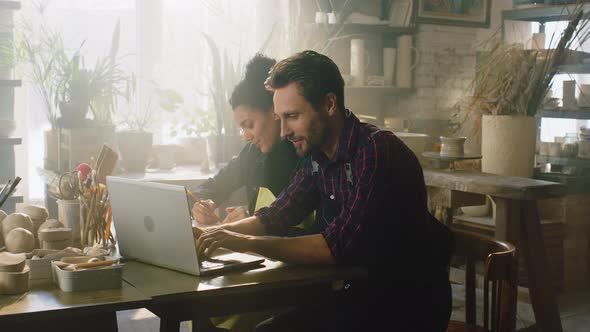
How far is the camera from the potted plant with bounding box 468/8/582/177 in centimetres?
431

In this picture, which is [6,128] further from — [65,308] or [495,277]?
[495,277]

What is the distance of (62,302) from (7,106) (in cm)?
303

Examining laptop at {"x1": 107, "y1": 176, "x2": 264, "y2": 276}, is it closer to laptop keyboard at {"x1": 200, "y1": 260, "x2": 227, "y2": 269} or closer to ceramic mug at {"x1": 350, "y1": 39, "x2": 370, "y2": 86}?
laptop keyboard at {"x1": 200, "y1": 260, "x2": 227, "y2": 269}

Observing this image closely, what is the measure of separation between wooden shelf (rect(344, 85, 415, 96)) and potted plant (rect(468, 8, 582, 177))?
49.5 inches

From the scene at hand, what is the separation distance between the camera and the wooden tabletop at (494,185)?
3525mm

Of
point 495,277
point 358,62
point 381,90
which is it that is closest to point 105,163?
point 495,277

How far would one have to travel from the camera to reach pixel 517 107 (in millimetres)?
4375

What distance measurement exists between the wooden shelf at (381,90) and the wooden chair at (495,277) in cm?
330

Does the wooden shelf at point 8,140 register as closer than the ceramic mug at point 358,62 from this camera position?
Yes

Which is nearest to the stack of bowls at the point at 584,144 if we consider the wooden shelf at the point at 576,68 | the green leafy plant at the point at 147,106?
the wooden shelf at the point at 576,68

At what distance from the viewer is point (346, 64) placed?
19.0 ft

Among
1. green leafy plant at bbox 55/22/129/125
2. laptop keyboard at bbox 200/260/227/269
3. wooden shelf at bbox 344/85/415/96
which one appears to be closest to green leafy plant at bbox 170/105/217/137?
green leafy plant at bbox 55/22/129/125

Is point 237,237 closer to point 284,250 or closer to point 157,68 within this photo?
point 284,250

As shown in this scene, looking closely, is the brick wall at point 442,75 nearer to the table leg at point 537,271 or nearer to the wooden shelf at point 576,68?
the wooden shelf at point 576,68
